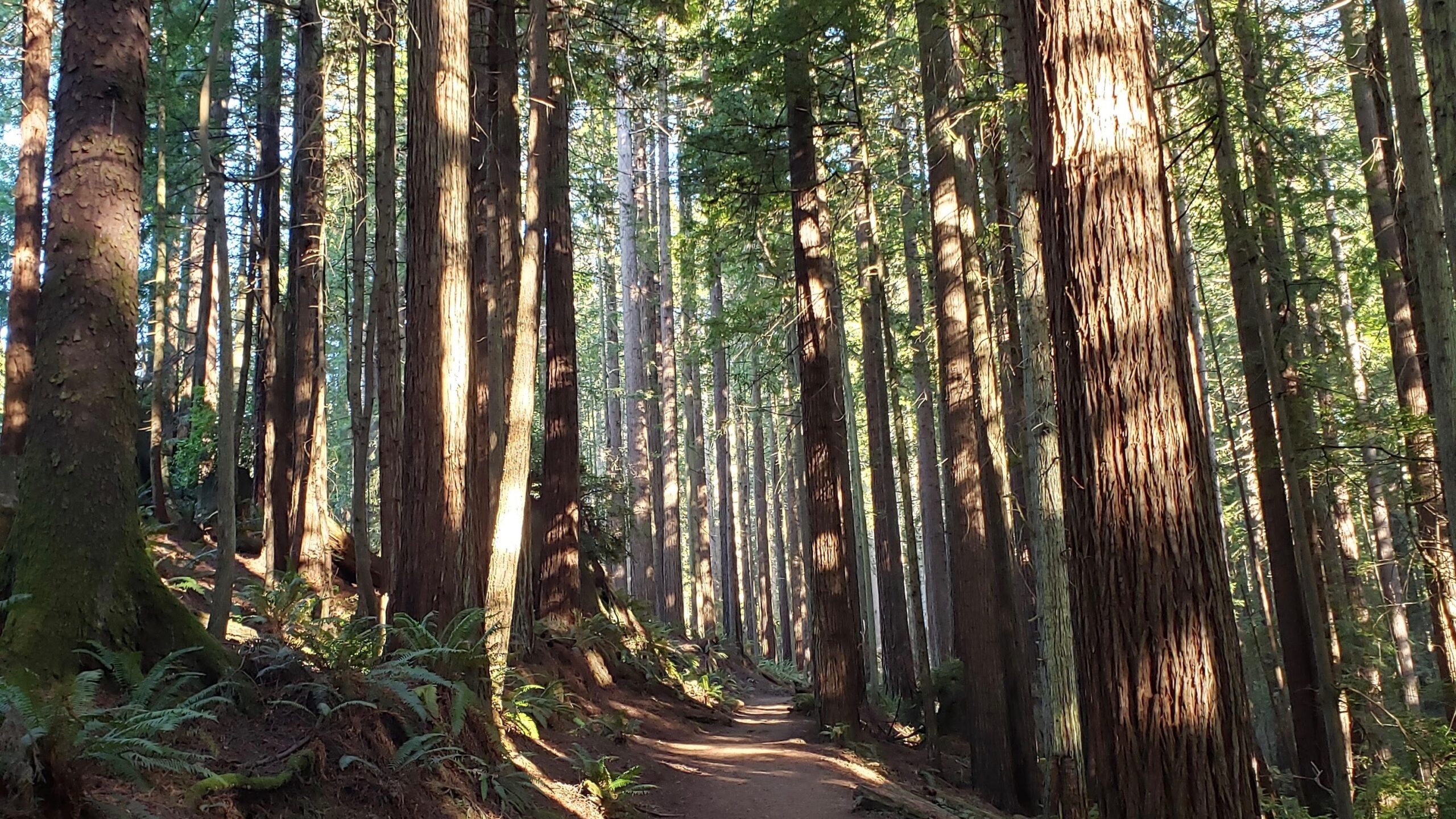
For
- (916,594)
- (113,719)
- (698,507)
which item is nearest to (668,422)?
(698,507)

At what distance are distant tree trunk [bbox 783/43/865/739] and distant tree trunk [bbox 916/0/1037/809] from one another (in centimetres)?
149

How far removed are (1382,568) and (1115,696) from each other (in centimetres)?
1976

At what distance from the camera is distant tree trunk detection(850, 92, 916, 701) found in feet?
51.0

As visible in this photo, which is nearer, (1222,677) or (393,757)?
(1222,677)

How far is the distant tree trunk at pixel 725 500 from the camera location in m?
27.8

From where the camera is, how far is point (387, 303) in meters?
8.93

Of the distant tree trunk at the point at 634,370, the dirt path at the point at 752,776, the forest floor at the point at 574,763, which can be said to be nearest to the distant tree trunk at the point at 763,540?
the distant tree trunk at the point at 634,370

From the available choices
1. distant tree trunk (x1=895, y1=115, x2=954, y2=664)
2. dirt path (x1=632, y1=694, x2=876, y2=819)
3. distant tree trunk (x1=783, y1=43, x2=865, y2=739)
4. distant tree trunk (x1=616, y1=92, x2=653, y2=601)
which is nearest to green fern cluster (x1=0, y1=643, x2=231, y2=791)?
dirt path (x1=632, y1=694, x2=876, y2=819)

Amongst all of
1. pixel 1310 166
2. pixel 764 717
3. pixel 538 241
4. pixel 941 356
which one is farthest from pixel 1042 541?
pixel 764 717

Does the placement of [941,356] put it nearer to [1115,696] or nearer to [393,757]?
[1115,696]

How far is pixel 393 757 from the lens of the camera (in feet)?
17.4

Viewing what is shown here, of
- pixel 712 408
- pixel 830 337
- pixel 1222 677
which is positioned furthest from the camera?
pixel 712 408

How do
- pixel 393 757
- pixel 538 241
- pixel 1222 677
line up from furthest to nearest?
pixel 538 241 → pixel 393 757 → pixel 1222 677

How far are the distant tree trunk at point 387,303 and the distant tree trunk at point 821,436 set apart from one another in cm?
508
